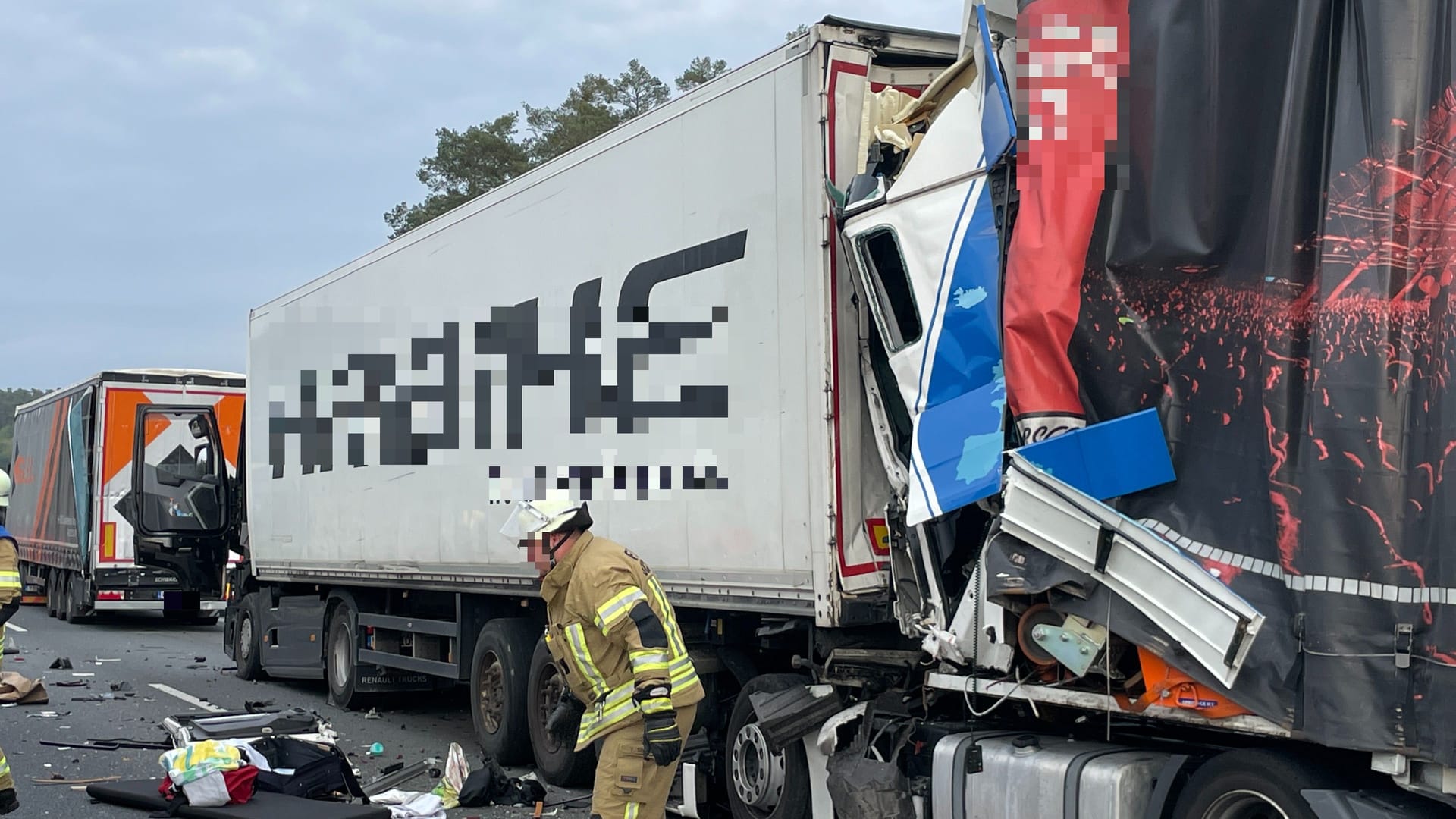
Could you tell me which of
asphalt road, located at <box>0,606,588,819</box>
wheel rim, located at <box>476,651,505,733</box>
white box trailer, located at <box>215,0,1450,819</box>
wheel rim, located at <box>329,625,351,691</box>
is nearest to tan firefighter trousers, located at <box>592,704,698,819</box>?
white box trailer, located at <box>215,0,1450,819</box>

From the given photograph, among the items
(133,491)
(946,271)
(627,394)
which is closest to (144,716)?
(627,394)

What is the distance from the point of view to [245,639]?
14.5 meters

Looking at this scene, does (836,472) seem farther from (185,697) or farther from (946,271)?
(185,697)

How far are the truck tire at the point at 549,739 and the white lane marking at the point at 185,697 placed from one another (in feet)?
13.0

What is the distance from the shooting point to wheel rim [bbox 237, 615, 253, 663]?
1428 cm

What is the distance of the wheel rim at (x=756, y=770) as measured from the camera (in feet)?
21.4

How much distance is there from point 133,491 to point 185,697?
16.6 feet

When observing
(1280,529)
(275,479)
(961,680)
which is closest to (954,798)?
(961,680)

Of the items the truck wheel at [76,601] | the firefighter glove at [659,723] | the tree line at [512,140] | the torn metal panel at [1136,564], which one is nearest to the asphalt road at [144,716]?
the truck wheel at [76,601]

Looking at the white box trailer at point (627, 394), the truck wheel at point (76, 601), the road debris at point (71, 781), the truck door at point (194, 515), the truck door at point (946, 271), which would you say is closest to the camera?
the truck door at point (946, 271)

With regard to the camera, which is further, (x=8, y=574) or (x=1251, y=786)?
(x=8, y=574)

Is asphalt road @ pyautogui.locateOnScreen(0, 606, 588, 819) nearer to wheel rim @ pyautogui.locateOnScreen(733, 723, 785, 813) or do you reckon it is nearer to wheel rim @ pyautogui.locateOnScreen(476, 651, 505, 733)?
wheel rim @ pyautogui.locateOnScreen(476, 651, 505, 733)

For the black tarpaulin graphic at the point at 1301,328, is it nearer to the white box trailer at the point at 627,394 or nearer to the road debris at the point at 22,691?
the white box trailer at the point at 627,394

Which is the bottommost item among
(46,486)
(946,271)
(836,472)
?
(46,486)
